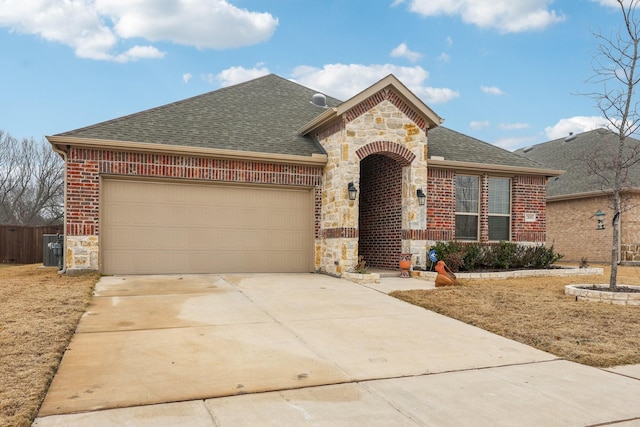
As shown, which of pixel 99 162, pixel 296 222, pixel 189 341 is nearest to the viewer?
pixel 189 341

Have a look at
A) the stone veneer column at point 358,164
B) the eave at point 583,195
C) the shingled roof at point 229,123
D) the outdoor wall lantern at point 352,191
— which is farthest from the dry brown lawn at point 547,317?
the eave at point 583,195

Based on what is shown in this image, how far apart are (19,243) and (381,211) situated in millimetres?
15130

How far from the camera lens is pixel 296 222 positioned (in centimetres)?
1269

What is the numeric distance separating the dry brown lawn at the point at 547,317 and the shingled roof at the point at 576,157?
1151 cm

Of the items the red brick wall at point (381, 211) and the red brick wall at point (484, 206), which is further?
the red brick wall at point (484, 206)

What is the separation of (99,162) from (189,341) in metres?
6.94

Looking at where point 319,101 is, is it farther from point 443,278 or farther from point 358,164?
point 443,278

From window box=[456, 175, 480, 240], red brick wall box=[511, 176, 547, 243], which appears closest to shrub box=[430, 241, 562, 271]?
red brick wall box=[511, 176, 547, 243]

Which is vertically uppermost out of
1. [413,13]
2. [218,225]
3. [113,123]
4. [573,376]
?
A: [413,13]

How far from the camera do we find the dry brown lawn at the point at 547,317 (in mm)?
5691

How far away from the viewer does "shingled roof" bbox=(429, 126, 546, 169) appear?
14141 mm

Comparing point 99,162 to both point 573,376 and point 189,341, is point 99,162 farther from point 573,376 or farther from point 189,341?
point 573,376

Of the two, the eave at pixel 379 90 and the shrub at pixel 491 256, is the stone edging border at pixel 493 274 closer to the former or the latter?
the shrub at pixel 491 256

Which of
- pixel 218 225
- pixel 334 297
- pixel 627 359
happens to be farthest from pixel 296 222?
pixel 627 359
